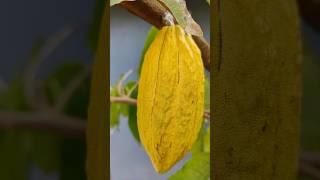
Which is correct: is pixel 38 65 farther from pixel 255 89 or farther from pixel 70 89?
pixel 255 89

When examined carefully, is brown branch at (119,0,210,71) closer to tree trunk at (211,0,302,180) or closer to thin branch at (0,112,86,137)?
tree trunk at (211,0,302,180)

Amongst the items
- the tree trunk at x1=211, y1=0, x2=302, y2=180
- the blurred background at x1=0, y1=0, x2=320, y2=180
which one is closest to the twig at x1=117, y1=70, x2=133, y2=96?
the blurred background at x1=0, y1=0, x2=320, y2=180

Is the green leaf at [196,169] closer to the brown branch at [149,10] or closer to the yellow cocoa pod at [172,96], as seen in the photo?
the yellow cocoa pod at [172,96]

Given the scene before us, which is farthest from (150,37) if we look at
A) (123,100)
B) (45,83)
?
(45,83)

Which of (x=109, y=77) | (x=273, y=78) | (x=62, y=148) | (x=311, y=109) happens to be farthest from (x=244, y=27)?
(x=62, y=148)

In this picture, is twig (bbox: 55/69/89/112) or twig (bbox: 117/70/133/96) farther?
twig (bbox: 117/70/133/96)

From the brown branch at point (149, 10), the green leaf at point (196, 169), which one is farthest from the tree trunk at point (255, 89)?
the brown branch at point (149, 10)
